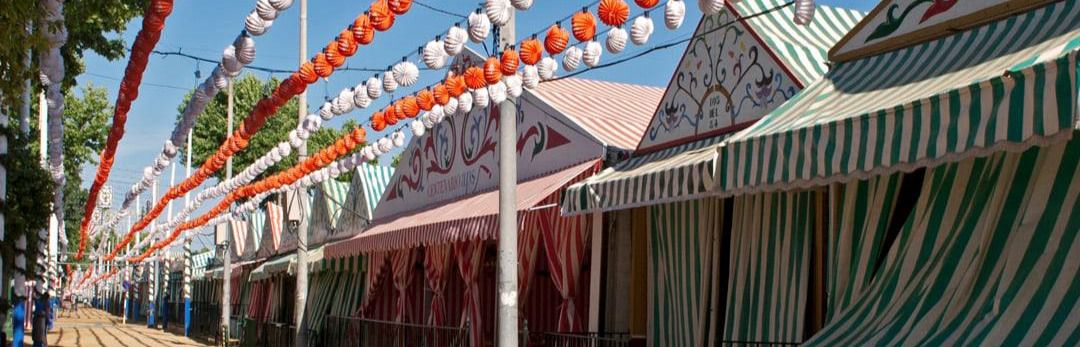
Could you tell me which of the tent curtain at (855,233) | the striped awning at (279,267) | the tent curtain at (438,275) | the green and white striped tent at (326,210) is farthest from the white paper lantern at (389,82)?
the striped awning at (279,267)

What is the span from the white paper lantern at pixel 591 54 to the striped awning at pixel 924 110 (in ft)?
5.48

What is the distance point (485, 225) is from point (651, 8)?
192 inches

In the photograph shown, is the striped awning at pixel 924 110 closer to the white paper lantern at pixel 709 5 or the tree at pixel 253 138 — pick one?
the white paper lantern at pixel 709 5

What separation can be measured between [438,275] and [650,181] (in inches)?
298

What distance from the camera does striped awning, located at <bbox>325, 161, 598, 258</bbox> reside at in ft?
40.9

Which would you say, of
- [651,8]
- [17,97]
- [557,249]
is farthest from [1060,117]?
[557,249]

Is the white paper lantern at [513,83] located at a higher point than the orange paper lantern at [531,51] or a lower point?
lower

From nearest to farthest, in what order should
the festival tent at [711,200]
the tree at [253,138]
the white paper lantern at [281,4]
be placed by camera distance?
the white paper lantern at [281,4] < the festival tent at [711,200] < the tree at [253,138]

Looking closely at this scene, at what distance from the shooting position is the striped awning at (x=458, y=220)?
40.9 feet

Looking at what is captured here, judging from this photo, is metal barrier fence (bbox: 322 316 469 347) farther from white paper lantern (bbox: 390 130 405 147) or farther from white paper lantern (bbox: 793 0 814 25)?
white paper lantern (bbox: 793 0 814 25)

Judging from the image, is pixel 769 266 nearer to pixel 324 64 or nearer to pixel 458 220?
pixel 324 64

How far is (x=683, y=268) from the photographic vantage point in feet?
35.4

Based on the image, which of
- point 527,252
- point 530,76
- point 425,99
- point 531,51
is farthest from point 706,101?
point 527,252

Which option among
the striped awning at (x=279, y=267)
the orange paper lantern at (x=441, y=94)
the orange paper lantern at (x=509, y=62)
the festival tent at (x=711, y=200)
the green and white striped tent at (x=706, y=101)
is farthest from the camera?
the striped awning at (x=279, y=267)
